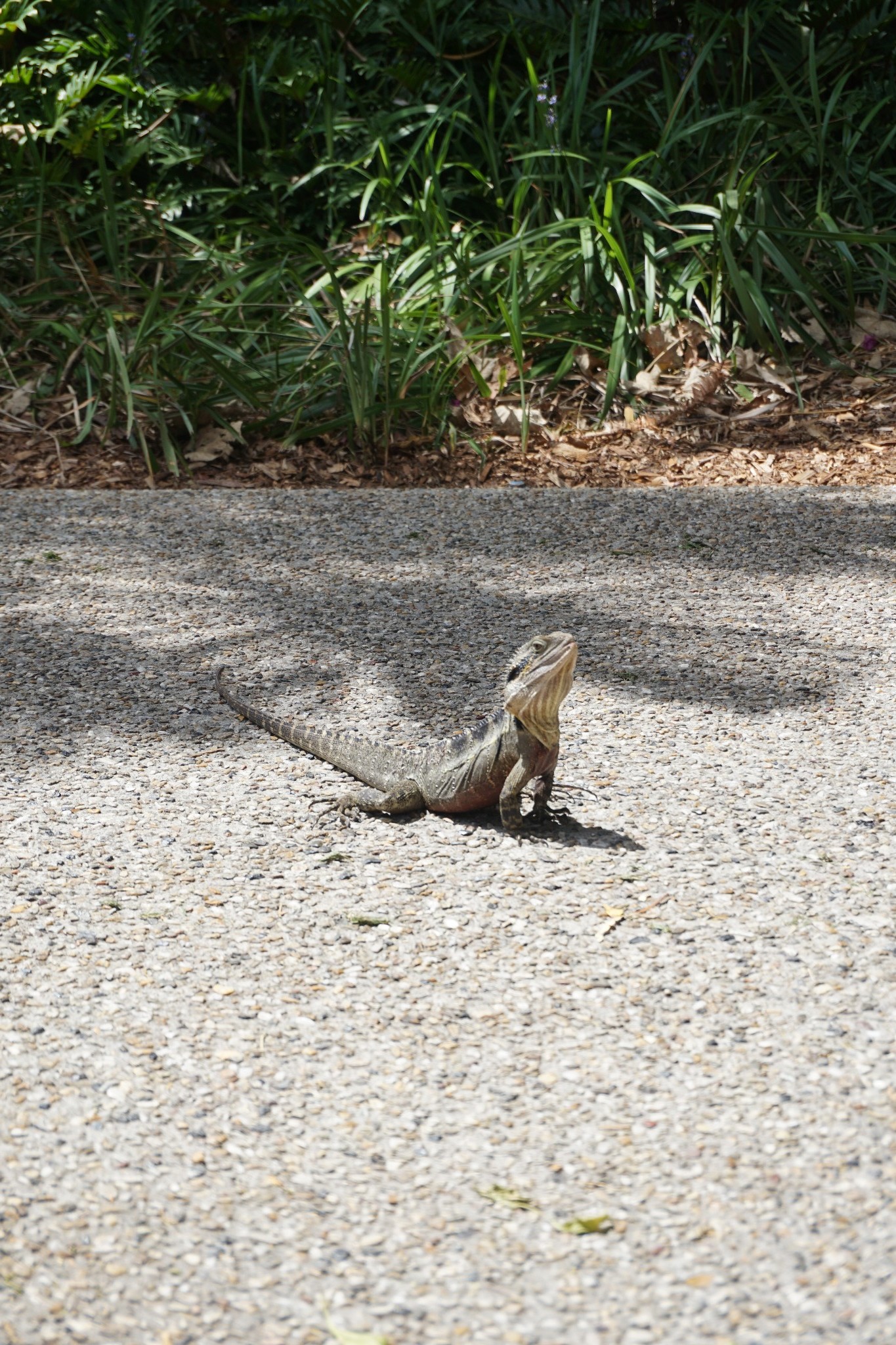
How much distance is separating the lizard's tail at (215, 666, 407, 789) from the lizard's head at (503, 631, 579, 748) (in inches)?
15.0

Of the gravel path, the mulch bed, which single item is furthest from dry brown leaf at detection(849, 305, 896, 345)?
the gravel path

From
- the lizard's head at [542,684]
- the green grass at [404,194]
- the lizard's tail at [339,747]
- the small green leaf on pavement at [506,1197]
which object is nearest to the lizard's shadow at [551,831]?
the lizard's tail at [339,747]

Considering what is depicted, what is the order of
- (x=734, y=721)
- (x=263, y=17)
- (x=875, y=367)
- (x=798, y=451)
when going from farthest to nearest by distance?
(x=263, y=17) < (x=875, y=367) < (x=798, y=451) < (x=734, y=721)

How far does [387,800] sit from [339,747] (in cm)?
29

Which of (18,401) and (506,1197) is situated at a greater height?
(18,401)

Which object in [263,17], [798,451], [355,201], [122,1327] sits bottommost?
[122,1327]

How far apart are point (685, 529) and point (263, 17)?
470 centimetres

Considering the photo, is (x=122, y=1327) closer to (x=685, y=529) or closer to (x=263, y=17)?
(x=685, y=529)

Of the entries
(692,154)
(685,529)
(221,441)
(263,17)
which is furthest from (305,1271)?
(263,17)

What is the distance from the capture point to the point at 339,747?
332 cm

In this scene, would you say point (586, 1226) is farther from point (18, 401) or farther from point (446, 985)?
point (18, 401)

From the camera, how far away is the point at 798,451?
5.96m

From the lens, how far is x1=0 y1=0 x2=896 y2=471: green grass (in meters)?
6.27

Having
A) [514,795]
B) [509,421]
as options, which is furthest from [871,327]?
[514,795]
